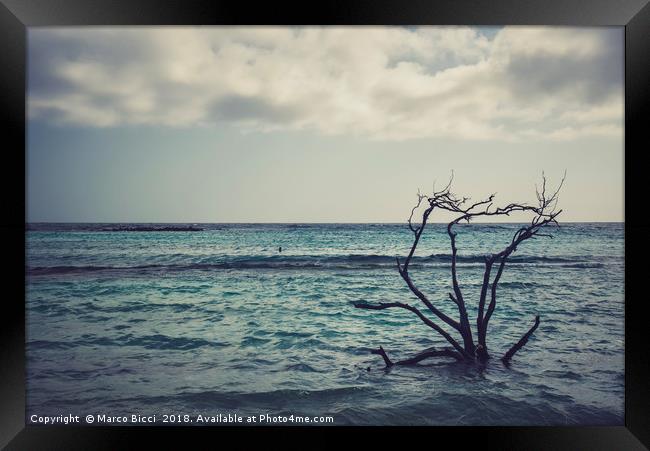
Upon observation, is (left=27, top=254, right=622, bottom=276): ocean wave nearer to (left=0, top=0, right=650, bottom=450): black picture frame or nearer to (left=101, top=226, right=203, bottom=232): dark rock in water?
(left=101, top=226, right=203, bottom=232): dark rock in water

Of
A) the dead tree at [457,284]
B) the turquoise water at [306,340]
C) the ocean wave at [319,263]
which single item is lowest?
the turquoise water at [306,340]

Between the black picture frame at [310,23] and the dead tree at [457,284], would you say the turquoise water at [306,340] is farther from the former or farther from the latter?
the black picture frame at [310,23]

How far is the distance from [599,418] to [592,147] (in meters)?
6.90

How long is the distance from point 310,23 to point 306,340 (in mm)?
4918

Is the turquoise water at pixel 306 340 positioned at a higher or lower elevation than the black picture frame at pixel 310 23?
lower

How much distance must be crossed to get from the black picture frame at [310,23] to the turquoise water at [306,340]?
62 centimetres

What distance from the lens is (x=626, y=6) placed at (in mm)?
3043

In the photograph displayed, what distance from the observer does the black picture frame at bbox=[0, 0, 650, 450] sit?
9.97ft

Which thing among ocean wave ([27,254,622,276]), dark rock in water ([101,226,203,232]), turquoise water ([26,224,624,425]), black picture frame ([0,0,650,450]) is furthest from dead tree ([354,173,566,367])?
dark rock in water ([101,226,203,232])

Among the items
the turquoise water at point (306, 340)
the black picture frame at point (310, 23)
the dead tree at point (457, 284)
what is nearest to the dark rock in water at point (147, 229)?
the turquoise water at point (306, 340)

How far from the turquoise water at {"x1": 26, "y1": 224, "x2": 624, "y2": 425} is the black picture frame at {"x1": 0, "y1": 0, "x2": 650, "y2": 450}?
24.4 inches

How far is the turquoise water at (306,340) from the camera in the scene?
4074 mm

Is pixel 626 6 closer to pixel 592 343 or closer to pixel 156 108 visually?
pixel 592 343

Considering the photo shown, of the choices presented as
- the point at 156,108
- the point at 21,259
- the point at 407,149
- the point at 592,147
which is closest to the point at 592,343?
the point at 592,147
